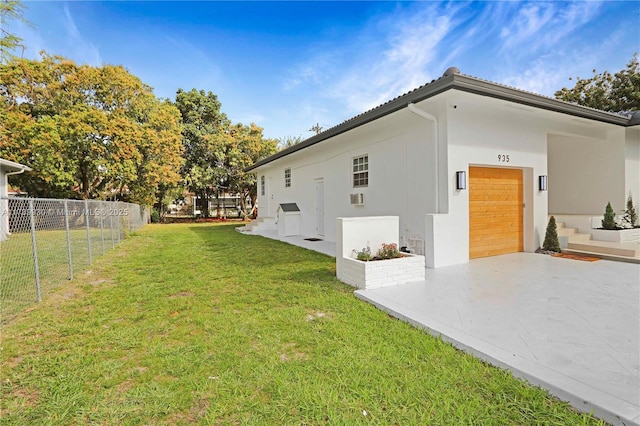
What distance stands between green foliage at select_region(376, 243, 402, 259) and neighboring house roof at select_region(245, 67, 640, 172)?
2.80m

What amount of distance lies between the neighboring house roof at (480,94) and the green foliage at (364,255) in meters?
2.99

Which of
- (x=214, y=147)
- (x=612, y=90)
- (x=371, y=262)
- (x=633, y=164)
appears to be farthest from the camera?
(x=214, y=147)

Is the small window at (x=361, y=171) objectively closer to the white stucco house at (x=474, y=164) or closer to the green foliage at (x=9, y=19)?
the white stucco house at (x=474, y=164)

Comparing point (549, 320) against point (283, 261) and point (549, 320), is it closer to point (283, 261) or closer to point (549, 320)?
point (549, 320)

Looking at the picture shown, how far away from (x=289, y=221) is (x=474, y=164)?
7457 mm

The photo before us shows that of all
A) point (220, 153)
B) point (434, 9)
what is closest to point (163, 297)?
point (434, 9)

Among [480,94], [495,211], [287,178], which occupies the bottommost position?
[495,211]

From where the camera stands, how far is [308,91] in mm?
14484

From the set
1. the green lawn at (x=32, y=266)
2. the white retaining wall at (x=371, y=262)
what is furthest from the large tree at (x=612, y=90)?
the green lawn at (x=32, y=266)

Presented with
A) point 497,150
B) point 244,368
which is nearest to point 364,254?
point 244,368

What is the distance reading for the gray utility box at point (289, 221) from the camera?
12227 millimetres

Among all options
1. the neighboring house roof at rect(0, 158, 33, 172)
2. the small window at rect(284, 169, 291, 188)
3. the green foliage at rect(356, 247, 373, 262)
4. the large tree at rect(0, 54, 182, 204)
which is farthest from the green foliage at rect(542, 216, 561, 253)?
the large tree at rect(0, 54, 182, 204)

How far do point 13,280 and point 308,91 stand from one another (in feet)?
40.9

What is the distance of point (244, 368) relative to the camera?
2.53m
